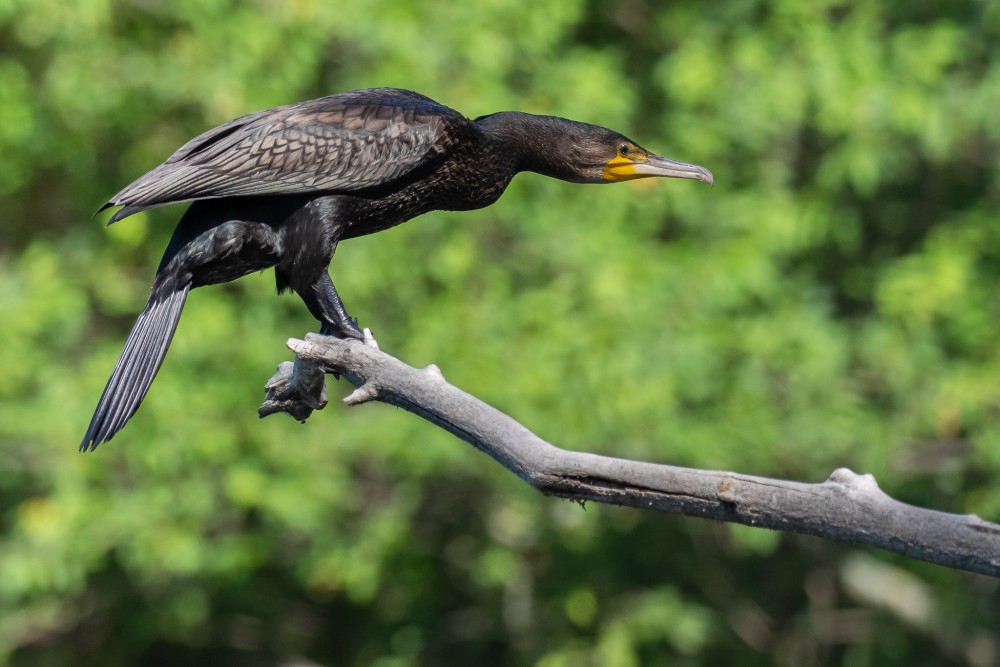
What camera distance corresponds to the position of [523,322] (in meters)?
5.79

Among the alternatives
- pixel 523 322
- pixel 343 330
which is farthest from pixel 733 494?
pixel 523 322

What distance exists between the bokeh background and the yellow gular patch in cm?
210

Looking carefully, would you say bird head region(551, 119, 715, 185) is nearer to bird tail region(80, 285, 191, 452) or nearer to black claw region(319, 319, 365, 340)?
black claw region(319, 319, 365, 340)

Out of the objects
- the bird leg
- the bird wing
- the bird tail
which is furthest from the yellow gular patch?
the bird tail

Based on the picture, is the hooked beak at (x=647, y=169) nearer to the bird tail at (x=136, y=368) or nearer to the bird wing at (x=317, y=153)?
the bird wing at (x=317, y=153)

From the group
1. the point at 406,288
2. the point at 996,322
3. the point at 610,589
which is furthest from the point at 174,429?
the point at 996,322

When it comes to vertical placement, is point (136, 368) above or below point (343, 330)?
below

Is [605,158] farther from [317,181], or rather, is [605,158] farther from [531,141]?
[317,181]

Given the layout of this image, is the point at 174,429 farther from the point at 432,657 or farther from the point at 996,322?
the point at 996,322

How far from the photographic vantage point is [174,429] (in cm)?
539

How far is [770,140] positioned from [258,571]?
3.00 meters

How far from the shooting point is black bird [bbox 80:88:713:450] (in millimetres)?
3209

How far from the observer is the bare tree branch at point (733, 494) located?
198cm

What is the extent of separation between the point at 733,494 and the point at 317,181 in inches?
58.8
